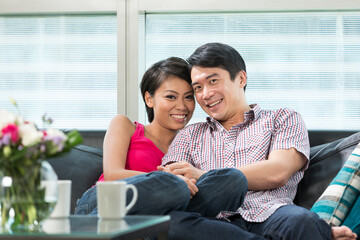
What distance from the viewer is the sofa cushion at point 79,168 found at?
2402mm

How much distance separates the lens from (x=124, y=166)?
2.27m

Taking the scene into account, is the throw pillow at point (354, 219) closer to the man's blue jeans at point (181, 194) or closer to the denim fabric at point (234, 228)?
the denim fabric at point (234, 228)

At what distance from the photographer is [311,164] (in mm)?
2367

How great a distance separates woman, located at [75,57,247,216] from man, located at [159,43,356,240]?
0.24ft

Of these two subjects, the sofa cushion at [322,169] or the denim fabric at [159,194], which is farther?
the sofa cushion at [322,169]

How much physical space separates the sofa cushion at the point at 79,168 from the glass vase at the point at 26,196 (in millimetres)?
1130

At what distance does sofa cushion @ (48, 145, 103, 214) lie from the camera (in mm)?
2402

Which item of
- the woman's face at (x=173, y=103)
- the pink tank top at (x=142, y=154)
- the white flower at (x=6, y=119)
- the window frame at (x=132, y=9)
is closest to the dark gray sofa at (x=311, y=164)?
the pink tank top at (x=142, y=154)

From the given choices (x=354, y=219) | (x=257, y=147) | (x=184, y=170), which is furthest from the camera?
(x=257, y=147)

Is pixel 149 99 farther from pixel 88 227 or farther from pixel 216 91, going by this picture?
pixel 88 227

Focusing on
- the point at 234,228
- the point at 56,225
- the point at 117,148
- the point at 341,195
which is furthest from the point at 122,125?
the point at 56,225

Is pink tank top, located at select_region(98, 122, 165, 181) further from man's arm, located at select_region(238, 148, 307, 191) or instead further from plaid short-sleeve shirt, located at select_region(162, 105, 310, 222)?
man's arm, located at select_region(238, 148, 307, 191)

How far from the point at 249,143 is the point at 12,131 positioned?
1.31 m

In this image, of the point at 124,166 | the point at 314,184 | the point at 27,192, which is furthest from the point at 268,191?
the point at 27,192
